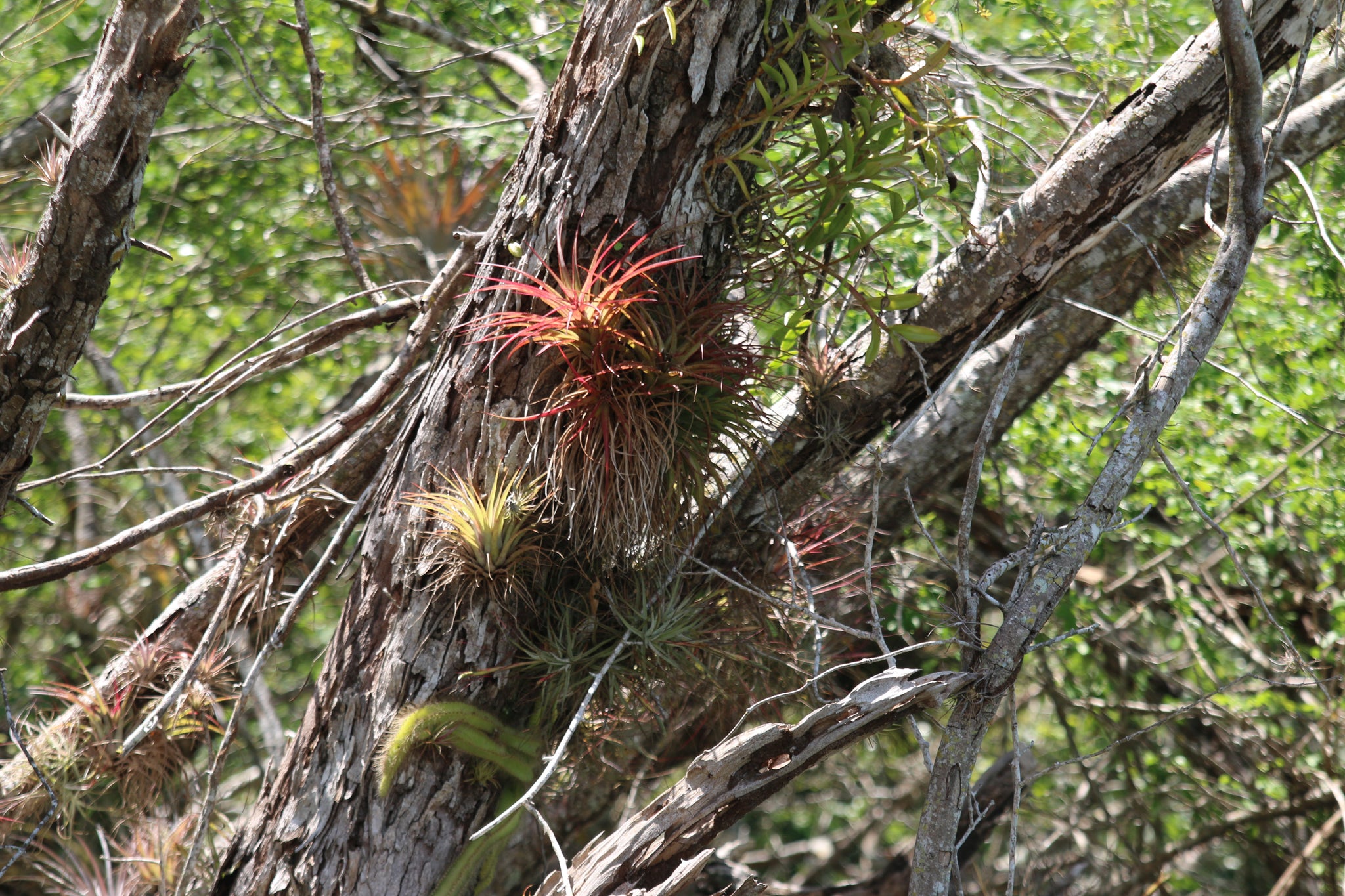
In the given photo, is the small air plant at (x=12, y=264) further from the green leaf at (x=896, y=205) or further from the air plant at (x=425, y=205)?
the green leaf at (x=896, y=205)

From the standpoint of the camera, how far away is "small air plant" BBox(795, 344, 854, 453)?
83.4 inches

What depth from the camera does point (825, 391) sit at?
2.13 meters

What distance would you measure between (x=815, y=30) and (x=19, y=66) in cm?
392

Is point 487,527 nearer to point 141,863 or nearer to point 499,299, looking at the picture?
point 499,299

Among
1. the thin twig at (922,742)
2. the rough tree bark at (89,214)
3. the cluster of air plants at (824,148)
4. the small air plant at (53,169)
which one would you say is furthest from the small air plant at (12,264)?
the thin twig at (922,742)

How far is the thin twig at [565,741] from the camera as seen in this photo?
5.11 feet

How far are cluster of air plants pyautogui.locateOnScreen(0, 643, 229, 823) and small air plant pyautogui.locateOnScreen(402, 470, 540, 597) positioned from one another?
3.27 feet

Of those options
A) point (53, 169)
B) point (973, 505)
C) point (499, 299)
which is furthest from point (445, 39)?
point (973, 505)

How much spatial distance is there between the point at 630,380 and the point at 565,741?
62 centimetres

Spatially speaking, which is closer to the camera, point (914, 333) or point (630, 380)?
point (630, 380)

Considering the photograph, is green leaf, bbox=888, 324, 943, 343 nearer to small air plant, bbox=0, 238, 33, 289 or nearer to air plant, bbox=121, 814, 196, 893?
small air plant, bbox=0, 238, 33, 289

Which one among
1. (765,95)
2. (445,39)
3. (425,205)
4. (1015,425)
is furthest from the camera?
(445,39)

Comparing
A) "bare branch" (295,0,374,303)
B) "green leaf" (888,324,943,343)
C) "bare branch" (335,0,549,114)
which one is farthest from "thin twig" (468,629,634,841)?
"bare branch" (335,0,549,114)

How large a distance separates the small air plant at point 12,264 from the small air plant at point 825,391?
157 centimetres
